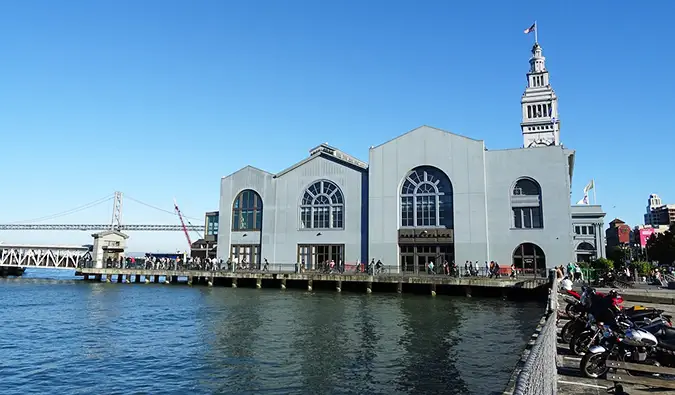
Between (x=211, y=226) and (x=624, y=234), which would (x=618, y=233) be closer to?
(x=624, y=234)

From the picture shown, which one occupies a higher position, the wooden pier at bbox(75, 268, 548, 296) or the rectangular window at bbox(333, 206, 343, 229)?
the rectangular window at bbox(333, 206, 343, 229)

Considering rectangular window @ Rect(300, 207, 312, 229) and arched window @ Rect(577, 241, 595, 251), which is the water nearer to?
rectangular window @ Rect(300, 207, 312, 229)

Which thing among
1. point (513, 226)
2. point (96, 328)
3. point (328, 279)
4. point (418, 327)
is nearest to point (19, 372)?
point (96, 328)

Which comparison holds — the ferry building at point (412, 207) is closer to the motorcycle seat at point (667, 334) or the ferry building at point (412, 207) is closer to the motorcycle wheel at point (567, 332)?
the motorcycle wheel at point (567, 332)

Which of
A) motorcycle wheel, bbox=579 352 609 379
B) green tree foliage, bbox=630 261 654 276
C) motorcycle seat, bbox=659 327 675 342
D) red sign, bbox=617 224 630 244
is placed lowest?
motorcycle wheel, bbox=579 352 609 379

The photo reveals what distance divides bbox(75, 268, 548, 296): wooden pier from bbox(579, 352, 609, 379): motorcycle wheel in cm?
2412

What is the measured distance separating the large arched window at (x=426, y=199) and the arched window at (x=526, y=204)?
5361 mm

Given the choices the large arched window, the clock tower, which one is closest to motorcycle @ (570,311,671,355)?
the large arched window

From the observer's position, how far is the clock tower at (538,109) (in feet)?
281

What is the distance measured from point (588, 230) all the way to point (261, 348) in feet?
212

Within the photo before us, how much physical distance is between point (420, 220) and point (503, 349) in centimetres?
2580

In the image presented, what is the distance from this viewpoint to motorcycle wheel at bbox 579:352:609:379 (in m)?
8.90

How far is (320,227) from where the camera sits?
148ft

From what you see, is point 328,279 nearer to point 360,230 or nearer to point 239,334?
point 360,230
